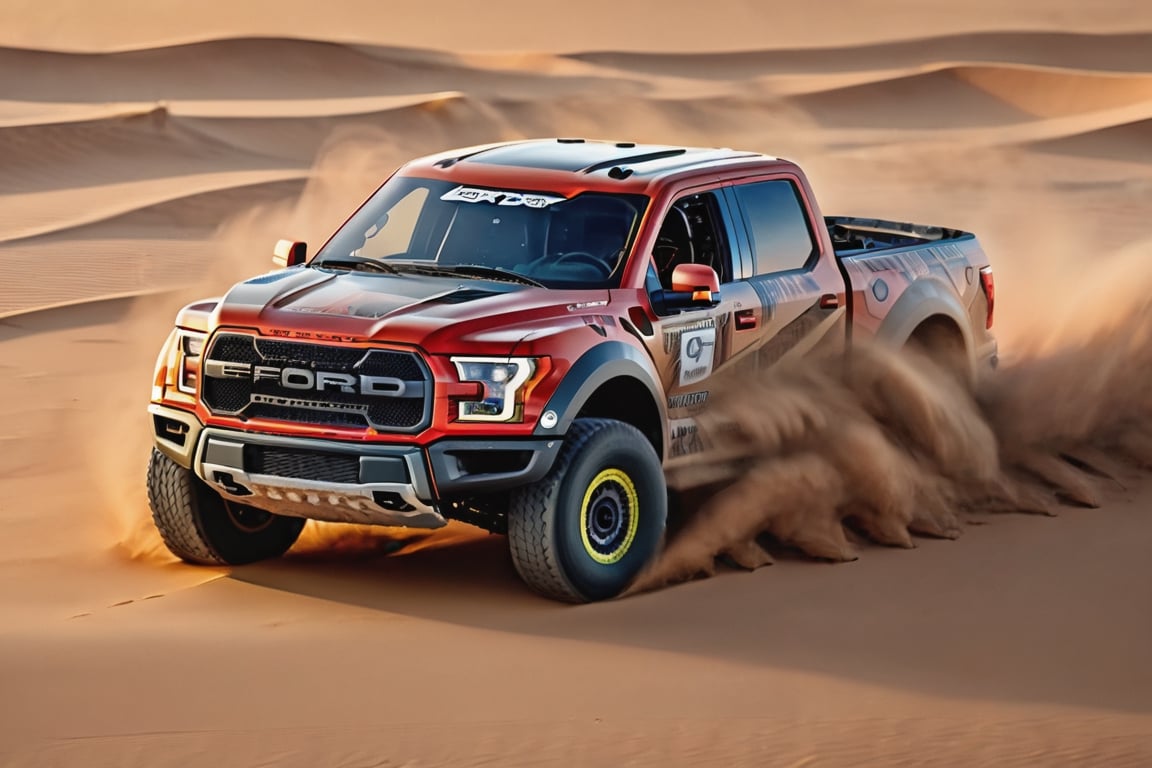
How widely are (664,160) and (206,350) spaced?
246 centimetres

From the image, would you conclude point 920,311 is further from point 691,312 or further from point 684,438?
point 684,438

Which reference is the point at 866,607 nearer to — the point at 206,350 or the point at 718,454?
the point at 718,454

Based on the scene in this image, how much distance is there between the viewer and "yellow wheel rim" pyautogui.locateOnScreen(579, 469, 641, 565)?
8.29 metres

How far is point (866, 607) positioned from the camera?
8.48 m

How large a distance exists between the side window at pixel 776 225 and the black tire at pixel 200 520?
8.56 ft

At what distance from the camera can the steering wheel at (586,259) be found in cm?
880

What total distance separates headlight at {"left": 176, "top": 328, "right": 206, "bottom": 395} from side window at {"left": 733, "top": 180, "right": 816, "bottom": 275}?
105 inches

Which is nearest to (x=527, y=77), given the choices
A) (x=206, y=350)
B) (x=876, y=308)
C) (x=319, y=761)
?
(x=876, y=308)

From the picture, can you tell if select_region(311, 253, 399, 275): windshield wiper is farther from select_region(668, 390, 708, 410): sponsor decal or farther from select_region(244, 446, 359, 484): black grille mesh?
select_region(668, 390, 708, 410): sponsor decal

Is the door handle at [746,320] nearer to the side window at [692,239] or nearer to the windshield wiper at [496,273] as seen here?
the side window at [692,239]

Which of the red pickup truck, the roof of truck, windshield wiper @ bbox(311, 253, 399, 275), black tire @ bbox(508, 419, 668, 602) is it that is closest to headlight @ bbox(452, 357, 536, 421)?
the red pickup truck

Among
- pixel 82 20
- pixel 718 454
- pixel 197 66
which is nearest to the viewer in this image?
pixel 718 454

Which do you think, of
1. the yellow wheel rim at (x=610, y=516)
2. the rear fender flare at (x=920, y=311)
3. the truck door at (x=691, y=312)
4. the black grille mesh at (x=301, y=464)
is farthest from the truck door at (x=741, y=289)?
the black grille mesh at (x=301, y=464)

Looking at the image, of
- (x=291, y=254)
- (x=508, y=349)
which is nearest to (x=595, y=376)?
(x=508, y=349)
